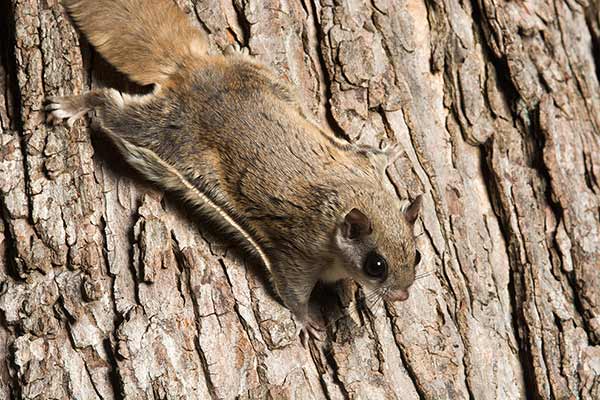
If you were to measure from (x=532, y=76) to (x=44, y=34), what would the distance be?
9.44ft

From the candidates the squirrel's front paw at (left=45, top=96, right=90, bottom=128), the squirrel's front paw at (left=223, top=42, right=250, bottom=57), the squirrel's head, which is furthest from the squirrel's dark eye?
the squirrel's front paw at (left=45, top=96, right=90, bottom=128)

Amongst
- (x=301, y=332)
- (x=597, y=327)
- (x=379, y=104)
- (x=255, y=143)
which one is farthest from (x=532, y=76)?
(x=301, y=332)

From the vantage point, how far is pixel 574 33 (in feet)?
17.5

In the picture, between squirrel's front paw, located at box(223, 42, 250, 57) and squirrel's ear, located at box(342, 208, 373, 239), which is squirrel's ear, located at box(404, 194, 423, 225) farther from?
squirrel's front paw, located at box(223, 42, 250, 57)

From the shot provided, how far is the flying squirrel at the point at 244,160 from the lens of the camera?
4012 millimetres

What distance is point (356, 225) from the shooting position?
399 cm

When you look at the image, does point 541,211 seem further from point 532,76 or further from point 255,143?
point 255,143

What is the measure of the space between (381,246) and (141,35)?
1.67 m

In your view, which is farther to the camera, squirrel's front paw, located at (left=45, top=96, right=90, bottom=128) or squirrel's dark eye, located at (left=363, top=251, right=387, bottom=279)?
squirrel's dark eye, located at (left=363, top=251, right=387, bottom=279)

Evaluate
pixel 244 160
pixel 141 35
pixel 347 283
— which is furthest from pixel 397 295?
pixel 141 35

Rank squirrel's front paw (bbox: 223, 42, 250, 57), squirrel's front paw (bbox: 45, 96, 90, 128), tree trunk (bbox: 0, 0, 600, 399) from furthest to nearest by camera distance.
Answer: squirrel's front paw (bbox: 223, 42, 250, 57) → squirrel's front paw (bbox: 45, 96, 90, 128) → tree trunk (bbox: 0, 0, 600, 399)

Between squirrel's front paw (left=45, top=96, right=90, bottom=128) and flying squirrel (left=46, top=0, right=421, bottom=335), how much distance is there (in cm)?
2

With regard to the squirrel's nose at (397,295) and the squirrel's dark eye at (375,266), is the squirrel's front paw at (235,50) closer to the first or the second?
the squirrel's dark eye at (375,266)

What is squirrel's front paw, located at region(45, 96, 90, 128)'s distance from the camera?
384 cm
